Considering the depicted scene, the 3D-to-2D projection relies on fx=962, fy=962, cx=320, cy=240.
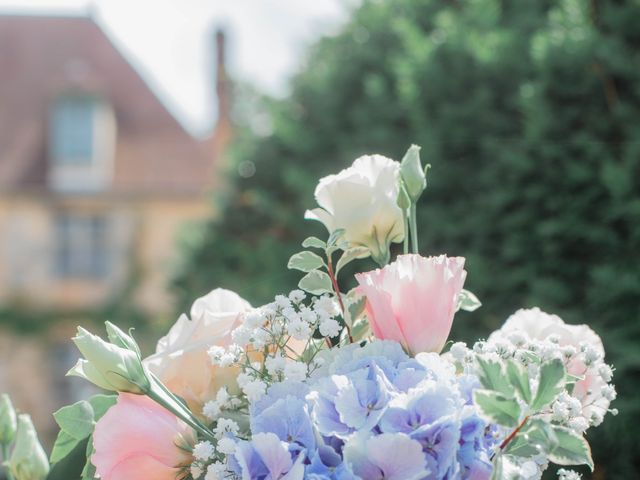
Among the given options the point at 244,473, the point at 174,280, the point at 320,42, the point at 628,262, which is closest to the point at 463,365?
the point at 244,473

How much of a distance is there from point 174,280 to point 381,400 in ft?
16.2

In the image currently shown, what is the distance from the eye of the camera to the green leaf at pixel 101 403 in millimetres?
1168

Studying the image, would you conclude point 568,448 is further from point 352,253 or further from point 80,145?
point 80,145

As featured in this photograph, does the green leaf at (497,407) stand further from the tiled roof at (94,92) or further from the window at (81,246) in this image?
the window at (81,246)

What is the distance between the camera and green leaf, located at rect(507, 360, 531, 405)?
0.89 metres

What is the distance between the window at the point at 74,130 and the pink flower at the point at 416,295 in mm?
16326

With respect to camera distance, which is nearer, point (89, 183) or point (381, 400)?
point (381, 400)

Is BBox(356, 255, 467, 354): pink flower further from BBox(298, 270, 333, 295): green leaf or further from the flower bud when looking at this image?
the flower bud

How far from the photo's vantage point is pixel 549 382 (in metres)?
0.89

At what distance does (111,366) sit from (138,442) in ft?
0.35

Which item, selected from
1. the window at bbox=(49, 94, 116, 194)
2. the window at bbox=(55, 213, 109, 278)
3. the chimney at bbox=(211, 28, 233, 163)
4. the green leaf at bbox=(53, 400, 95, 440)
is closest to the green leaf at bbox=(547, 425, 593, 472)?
the green leaf at bbox=(53, 400, 95, 440)

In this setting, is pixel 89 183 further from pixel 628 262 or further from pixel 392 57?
pixel 628 262

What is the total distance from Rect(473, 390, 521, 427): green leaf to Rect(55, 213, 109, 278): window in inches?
657

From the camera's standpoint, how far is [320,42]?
5309mm
